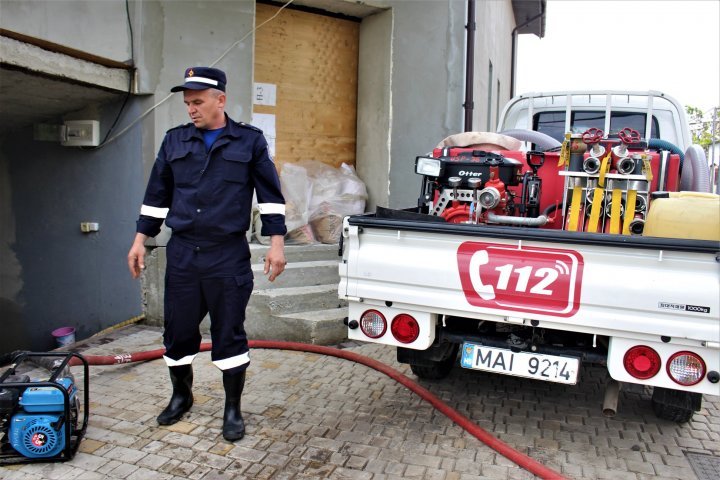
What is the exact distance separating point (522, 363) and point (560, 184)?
5.25 ft

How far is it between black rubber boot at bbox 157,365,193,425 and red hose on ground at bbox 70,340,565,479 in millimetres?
876

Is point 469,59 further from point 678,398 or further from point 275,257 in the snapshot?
point 678,398

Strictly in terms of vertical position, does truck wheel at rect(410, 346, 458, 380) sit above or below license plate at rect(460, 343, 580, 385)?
below

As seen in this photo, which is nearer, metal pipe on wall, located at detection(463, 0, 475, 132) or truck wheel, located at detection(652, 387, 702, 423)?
truck wheel, located at detection(652, 387, 702, 423)

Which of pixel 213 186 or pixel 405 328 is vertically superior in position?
pixel 213 186

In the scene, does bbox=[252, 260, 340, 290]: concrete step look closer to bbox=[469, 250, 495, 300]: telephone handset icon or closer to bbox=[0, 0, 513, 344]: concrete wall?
bbox=[0, 0, 513, 344]: concrete wall

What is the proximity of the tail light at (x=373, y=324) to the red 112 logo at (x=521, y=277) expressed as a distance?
0.57m

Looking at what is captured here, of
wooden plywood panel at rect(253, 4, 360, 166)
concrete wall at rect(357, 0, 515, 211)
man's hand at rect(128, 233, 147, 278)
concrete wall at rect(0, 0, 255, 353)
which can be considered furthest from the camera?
concrete wall at rect(357, 0, 515, 211)

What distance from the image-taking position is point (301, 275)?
5871 millimetres

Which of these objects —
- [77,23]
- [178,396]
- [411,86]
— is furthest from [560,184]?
[77,23]

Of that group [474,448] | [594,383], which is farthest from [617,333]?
[594,383]

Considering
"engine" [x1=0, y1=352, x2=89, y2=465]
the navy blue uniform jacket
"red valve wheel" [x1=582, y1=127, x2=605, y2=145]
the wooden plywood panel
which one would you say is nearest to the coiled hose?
"red valve wheel" [x1=582, y1=127, x2=605, y2=145]

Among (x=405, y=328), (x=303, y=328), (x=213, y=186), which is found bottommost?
(x=303, y=328)

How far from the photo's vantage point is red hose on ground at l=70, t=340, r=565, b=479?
3.16 meters
